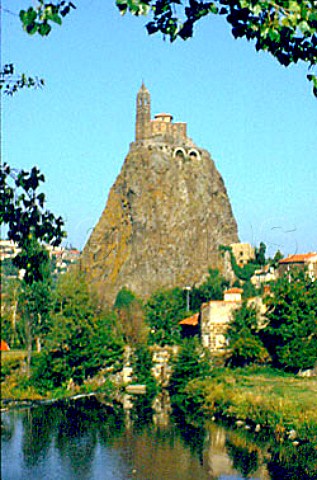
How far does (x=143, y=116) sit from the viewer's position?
73125 millimetres

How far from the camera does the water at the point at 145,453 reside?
11.9 meters

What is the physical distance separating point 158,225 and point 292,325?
154 feet

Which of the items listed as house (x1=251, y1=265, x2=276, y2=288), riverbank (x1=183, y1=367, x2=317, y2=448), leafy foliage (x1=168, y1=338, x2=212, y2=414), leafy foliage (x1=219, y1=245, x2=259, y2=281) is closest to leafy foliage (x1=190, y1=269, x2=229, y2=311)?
leafy foliage (x1=219, y1=245, x2=259, y2=281)

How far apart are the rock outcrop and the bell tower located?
102cm

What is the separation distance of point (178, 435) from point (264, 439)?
1.97 meters

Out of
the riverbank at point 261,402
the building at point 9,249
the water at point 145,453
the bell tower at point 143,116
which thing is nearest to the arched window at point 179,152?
the bell tower at point 143,116

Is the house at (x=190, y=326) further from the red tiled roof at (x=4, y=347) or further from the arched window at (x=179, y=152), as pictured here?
the arched window at (x=179, y=152)

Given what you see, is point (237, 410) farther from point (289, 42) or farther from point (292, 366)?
point (289, 42)

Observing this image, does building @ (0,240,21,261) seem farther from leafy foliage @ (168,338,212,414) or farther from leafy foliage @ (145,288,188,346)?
leafy foliage @ (145,288,188,346)

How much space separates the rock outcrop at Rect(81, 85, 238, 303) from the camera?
68.0 metres

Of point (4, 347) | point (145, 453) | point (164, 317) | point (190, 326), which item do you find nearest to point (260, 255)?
point (164, 317)

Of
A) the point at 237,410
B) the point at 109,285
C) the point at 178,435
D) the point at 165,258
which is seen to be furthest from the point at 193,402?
the point at 165,258

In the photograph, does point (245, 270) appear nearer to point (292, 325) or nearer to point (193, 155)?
point (193, 155)

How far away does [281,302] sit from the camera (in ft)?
77.0
